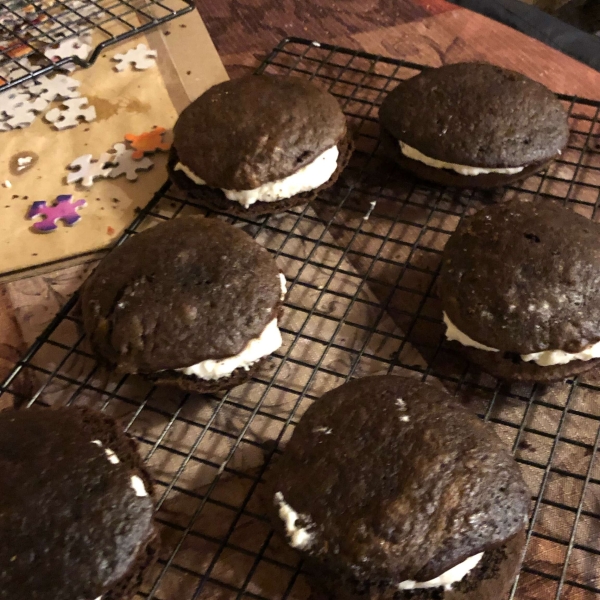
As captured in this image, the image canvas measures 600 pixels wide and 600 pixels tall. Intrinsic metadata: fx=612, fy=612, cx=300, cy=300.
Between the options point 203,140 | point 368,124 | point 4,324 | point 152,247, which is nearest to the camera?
point 152,247

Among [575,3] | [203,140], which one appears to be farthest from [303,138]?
[575,3]

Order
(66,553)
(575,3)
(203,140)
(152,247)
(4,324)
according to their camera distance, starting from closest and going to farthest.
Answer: (66,553)
(152,247)
(4,324)
(203,140)
(575,3)

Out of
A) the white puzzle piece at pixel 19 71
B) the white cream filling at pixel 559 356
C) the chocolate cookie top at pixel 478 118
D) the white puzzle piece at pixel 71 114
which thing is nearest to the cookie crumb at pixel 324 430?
the white cream filling at pixel 559 356

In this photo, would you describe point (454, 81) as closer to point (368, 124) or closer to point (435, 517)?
point (368, 124)

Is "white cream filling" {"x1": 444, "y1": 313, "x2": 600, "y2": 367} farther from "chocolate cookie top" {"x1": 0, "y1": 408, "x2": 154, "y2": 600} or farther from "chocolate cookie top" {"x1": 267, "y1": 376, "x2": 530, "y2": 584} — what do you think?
"chocolate cookie top" {"x1": 0, "y1": 408, "x2": 154, "y2": 600}

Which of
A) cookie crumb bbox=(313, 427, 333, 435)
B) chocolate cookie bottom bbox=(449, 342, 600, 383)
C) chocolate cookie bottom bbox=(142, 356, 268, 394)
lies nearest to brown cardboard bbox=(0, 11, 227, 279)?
chocolate cookie bottom bbox=(142, 356, 268, 394)

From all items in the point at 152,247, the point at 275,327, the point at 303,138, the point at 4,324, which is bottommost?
the point at 4,324
